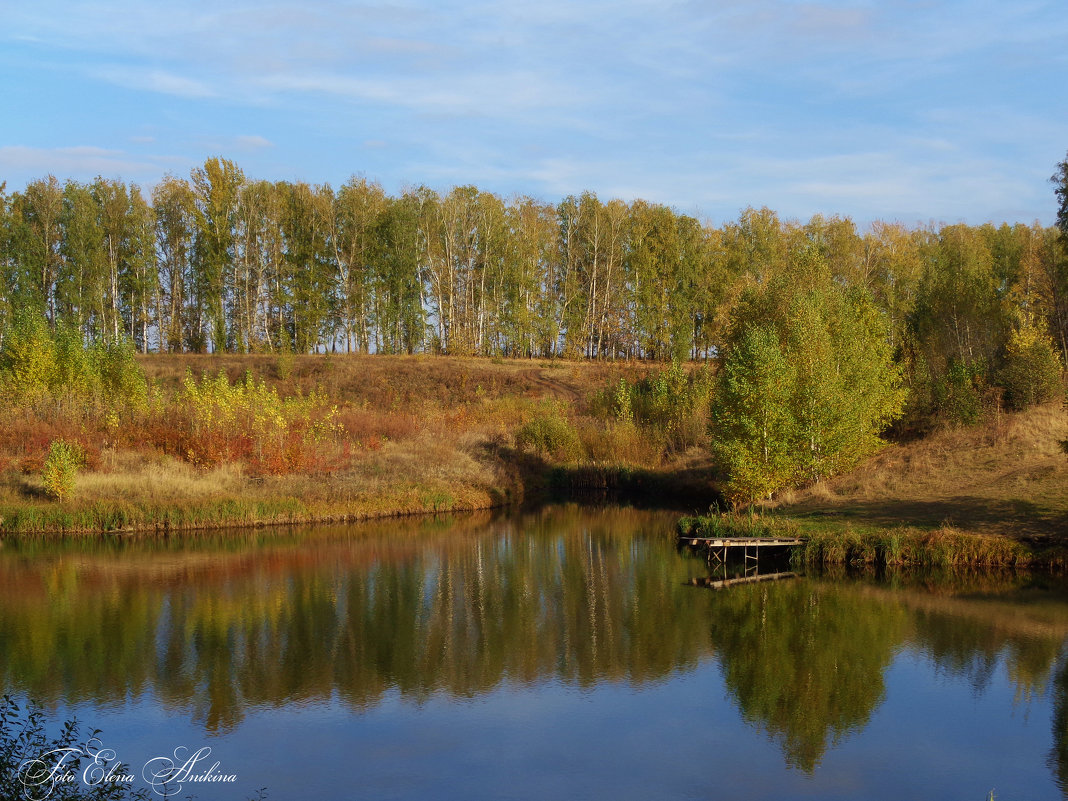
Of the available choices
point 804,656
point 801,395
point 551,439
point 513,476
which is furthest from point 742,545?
point 551,439

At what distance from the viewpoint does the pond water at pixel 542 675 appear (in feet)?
43.9

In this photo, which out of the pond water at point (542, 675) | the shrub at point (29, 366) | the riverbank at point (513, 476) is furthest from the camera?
the shrub at point (29, 366)

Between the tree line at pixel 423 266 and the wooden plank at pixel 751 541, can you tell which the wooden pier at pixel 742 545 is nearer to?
the wooden plank at pixel 751 541

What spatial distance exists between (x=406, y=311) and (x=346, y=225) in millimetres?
7870

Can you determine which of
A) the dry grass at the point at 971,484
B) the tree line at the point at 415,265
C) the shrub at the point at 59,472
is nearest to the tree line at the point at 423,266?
the tree line at the point at 415,265

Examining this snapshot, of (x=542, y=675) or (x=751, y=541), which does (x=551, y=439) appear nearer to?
(x=751, y=541)

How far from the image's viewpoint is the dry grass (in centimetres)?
2666

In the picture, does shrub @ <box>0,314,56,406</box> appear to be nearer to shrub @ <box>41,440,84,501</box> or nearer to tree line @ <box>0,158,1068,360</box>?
shrub @ <box>41,440,84,501</box>

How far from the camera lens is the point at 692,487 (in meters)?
44.1

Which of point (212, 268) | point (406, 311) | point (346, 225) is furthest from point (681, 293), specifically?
point (212, 268)

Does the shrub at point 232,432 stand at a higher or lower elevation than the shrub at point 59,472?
higher

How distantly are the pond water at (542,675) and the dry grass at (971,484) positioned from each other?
356 centimetres

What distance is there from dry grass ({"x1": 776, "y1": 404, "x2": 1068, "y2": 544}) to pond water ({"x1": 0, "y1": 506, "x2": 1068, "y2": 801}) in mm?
3559

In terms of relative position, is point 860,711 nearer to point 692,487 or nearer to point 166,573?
point 166,573
